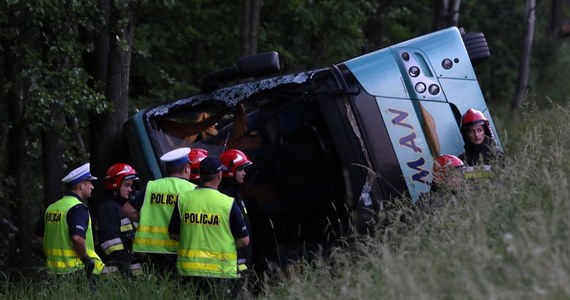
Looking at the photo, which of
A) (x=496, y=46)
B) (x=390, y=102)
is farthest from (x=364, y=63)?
(x=496, y=46)

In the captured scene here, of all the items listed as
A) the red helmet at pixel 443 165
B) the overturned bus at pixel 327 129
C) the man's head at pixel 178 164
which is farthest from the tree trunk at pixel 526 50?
the man's head at pixel 178 164

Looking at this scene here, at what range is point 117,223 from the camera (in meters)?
10.5

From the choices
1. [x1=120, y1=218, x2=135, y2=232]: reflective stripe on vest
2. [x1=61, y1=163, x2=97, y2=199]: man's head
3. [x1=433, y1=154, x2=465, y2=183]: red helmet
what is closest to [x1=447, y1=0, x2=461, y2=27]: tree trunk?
[x1=433, y1=154, x2=465, y2=183]: red helmet

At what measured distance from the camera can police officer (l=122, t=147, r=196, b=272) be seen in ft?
32.2

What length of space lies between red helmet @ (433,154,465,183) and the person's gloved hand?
278cm

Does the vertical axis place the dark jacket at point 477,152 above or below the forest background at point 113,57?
below

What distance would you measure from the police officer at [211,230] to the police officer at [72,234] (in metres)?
1.14

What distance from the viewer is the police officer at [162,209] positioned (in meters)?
9.80

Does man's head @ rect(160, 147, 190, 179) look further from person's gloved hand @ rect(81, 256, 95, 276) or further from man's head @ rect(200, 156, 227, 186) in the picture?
person's gloved hand @ rect(81, 256, 95, 276)

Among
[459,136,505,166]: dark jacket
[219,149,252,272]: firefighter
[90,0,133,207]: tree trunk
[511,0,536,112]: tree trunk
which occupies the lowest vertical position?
[511,0,536,112]: tree trunk

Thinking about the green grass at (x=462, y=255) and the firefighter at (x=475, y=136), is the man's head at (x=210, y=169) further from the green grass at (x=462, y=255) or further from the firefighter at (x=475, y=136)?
the firefighter at (x=475, y=136)

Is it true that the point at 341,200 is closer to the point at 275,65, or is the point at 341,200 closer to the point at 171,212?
the point at 275,65

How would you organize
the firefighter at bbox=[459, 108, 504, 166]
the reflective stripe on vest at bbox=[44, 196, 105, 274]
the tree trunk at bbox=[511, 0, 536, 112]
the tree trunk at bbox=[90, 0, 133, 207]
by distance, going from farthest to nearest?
the tree trunk at bbox=[511, 0, 536, 112] → the tree trunk at bbox=[90, 0, 133, 207] → the firefighter at bbox=[459, 108, 504, 166] → the reflective stripe on vest at bbox=[44, 196, 105, 274]

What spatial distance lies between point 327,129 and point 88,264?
2.48 m
